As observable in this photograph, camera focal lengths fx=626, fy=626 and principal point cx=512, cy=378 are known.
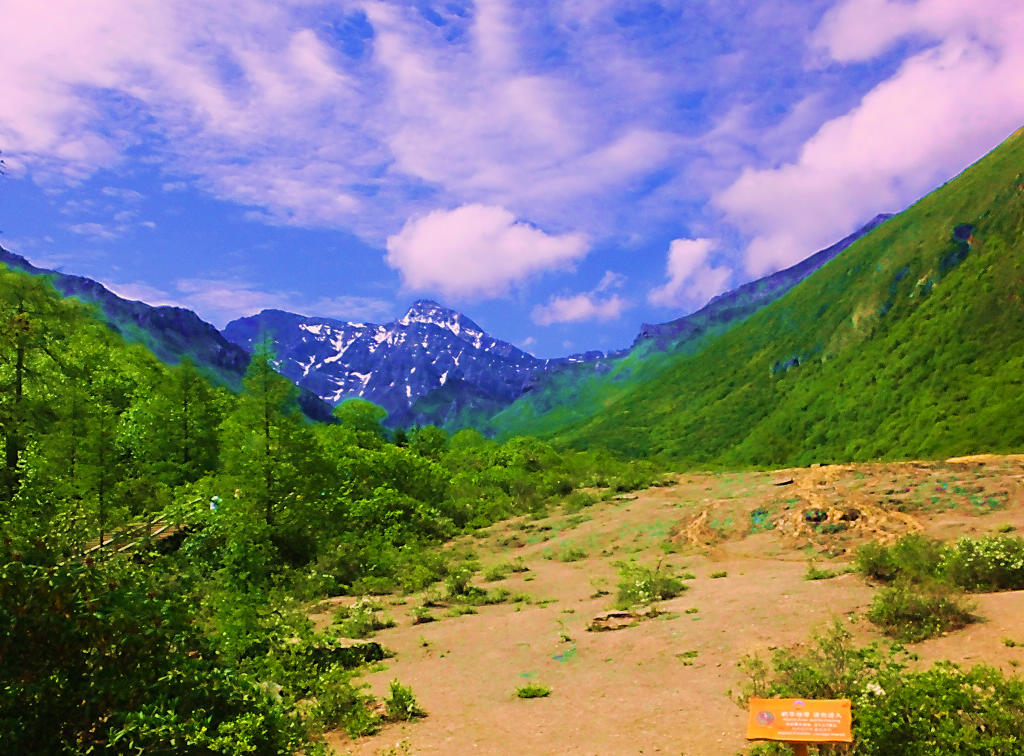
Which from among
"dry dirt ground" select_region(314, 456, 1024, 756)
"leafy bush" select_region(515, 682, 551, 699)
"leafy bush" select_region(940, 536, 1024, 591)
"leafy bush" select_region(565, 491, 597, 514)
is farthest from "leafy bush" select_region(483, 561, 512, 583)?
"leafy bush" select_region(940, 536, 1024, 591)

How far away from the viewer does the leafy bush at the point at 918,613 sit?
11.6 meters

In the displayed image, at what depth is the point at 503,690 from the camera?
1221 centimetres

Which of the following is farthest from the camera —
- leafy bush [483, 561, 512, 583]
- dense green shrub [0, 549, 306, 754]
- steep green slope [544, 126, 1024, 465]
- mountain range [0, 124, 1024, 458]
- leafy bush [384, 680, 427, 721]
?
steep green slope [544, 126, 1024, 465]

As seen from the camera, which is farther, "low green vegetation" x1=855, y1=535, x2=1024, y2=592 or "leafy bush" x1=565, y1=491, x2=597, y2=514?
"leafy bush" x1=565, y1=491, x2=597, y2=514

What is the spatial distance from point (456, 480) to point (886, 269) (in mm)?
164983

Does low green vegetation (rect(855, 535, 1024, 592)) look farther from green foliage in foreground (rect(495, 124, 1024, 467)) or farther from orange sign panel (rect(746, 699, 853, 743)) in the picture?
green foliage in foreground (rect(495, 124, 1024, 467))

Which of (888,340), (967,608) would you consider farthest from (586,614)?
(888,340)

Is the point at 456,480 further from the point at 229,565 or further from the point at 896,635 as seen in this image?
the point at 896,635

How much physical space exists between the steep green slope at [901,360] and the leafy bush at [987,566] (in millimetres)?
78136

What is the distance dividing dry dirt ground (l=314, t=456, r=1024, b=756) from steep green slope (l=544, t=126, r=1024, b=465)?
66981mm

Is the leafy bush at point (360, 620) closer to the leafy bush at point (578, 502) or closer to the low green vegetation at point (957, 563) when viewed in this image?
the low green vegetation at point (957, 563)

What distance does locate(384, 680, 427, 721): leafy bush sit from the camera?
1075 cm

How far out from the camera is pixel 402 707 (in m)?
10.8

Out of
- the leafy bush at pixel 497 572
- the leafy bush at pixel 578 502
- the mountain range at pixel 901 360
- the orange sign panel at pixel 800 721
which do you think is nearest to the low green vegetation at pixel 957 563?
the orange sign panel at pixel 800 721
